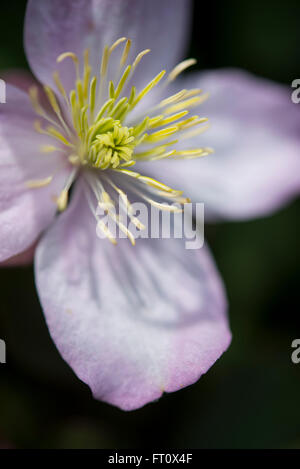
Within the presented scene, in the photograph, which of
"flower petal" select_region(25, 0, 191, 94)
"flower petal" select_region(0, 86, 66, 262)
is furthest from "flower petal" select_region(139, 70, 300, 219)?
"flower petal" select_region(0, 86, 66, 262)

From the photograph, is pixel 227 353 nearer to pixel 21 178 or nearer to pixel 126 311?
pixel 126 311

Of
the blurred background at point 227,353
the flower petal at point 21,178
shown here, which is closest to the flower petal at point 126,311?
the flower petal at point 21,178


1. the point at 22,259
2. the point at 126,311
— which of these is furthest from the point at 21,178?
the point at 126,311

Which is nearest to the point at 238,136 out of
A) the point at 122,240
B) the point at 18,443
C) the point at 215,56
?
the point at 215,56

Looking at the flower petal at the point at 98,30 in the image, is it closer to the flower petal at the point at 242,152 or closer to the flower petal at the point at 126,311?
the flower petal at the point at 242,152

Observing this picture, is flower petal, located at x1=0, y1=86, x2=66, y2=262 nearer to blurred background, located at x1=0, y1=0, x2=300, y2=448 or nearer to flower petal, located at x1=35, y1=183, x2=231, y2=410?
flower petal, located at x1=35, y1=183, x2=231, y2=410
